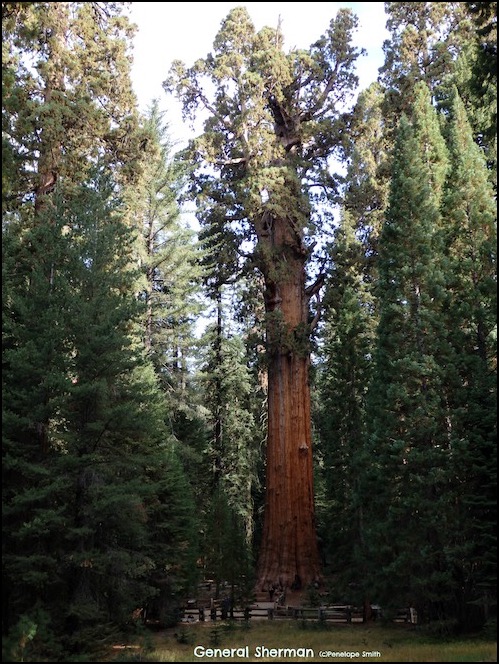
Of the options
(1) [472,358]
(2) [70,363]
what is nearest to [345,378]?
(1) [472,358]

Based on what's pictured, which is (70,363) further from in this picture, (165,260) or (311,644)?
(165,260)

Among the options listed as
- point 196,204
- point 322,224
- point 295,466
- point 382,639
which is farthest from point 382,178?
point 382,639

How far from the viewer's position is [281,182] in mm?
20156

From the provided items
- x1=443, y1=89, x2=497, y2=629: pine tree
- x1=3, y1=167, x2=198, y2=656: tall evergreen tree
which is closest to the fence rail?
x1=443, y1=89, x2=497, y2=629: pine tree

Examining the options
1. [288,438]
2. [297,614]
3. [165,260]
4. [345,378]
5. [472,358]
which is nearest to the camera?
[472,358]

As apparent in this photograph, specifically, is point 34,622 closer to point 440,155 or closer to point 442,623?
point 442,623

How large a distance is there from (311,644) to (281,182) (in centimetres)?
1352

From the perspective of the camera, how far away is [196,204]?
22.1 meters

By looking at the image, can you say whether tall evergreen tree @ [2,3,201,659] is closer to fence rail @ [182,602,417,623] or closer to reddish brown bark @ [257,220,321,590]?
fence rail @ [182,602,417,623]

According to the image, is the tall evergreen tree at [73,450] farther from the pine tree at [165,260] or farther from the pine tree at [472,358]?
the pine tree at [165,260]

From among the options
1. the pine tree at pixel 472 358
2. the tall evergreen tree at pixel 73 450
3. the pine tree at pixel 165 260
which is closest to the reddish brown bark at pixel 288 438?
the pine tree at pixel 165 260

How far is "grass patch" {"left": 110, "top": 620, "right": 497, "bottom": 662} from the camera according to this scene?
35.2 feet

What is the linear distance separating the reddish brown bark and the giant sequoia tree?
0.11 feet

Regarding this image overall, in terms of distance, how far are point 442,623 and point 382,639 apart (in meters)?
1.49
